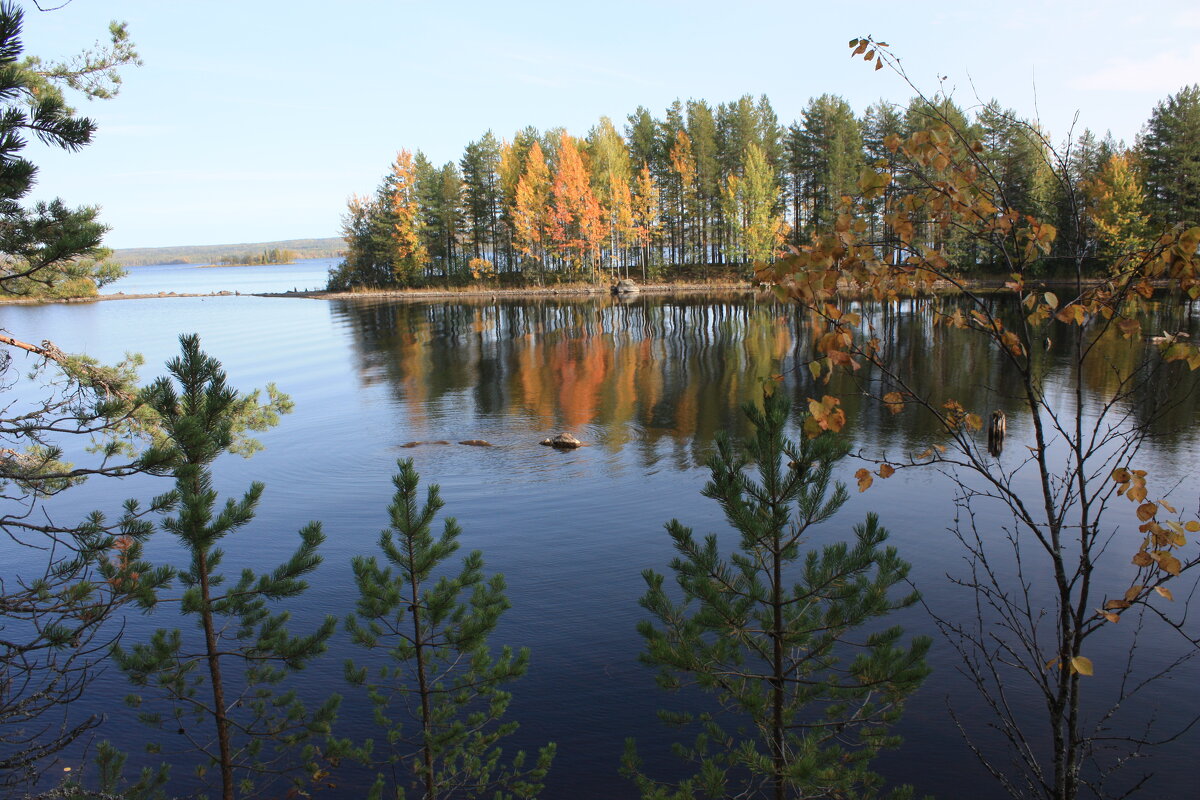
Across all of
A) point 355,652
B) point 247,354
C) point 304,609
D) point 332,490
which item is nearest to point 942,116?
point 355,652

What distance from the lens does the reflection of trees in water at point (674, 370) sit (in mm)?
18297

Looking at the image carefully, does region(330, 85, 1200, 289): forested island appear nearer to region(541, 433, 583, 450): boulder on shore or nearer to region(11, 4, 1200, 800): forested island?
region(11, 4, 1200, 800): forested island

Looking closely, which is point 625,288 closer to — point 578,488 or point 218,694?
point 578,488

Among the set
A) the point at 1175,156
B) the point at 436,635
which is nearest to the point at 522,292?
the point at 1175,156

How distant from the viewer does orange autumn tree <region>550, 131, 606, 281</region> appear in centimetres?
6134

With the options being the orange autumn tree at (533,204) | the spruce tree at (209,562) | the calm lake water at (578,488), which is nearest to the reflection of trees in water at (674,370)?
the calm lake water at (578,488)

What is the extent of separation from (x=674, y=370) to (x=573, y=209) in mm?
38698

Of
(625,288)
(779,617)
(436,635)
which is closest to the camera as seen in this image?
(779,617)

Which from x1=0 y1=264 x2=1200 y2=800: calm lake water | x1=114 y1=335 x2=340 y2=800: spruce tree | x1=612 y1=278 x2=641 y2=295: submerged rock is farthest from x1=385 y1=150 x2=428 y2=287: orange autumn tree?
x1=114 y1=335 x2=340 y2=800: spruce tree

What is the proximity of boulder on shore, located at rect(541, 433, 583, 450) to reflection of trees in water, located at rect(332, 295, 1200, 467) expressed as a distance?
74 cm

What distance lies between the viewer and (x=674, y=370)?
26.3 metres

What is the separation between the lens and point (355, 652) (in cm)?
918

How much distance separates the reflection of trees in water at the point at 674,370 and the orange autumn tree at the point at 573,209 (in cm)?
1830

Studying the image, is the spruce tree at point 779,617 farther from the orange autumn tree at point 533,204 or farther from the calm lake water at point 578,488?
the orange autumn tree at point 533,204
